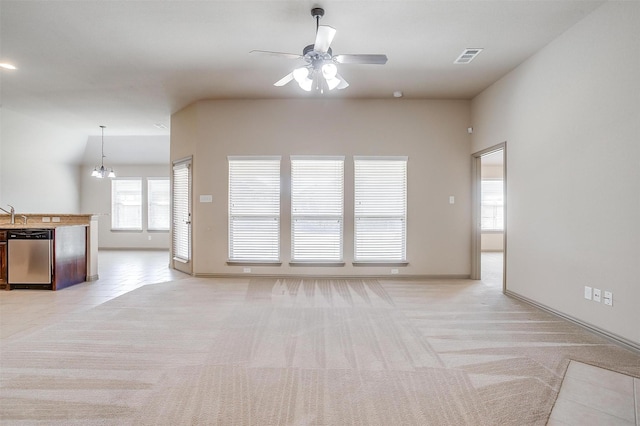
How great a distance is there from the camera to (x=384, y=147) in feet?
17.9

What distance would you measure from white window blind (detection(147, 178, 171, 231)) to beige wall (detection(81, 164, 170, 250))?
0.48ft

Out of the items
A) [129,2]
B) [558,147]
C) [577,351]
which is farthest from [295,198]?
[577,351]

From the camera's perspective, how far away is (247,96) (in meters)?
5.33

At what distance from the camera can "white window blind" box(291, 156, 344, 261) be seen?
5465 millimetres

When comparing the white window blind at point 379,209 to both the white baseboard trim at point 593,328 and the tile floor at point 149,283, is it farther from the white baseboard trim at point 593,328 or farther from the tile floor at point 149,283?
the white baseboard trim at point 593,328

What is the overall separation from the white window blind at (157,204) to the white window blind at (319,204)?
18.4ft

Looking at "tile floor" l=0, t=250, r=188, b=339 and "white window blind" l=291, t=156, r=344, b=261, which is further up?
"white window blind" l=291, t=156, r=344, b=261

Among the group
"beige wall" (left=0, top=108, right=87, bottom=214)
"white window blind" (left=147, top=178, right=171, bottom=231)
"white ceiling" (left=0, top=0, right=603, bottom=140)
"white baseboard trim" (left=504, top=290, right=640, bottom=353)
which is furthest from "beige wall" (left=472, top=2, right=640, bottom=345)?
"beige wall" (left=0, top=108, right=87, bottom=214)

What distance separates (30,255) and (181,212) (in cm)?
223

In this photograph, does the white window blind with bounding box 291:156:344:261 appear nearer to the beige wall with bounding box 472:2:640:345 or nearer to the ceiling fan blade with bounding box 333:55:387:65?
the ceiling fan blade with bounding box 333:55:387:65

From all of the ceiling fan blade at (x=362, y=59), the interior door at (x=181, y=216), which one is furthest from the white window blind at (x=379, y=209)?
the interior door at (x=181, y=216)

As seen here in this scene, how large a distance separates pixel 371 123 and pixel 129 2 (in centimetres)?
368

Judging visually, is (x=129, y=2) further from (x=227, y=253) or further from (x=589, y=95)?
(x=589, y=95)

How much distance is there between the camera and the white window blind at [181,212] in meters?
5.81
